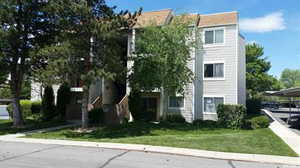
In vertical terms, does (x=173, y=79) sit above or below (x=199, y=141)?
above

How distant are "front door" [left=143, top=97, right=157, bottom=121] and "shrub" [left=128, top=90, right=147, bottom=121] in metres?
1.46

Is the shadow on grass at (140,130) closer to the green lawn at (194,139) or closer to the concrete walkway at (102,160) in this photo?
the green lawn at (194,139)

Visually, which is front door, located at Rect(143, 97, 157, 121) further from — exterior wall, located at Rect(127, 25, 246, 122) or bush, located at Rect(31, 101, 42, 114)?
bush, located at Rect(31, 101, 42, 114)

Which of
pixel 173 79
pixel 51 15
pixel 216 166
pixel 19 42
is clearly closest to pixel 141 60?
pixel 173 79

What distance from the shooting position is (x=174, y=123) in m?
21.3

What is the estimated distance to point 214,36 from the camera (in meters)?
22.8

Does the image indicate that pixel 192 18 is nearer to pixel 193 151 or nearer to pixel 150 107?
pixel 150 107

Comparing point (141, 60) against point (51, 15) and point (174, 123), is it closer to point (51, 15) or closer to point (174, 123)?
point (174, 123)

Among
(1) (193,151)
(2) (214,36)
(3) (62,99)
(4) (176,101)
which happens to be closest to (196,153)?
(1) (193,151)

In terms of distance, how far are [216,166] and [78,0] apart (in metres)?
13.7

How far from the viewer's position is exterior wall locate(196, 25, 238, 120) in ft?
71.8

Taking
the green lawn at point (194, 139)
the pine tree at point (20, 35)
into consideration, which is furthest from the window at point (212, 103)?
the pine tree at point (20, 35)

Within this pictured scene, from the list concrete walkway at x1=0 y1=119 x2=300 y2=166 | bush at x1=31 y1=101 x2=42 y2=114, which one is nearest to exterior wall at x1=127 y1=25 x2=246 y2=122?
concrete walkway at x1=0 y1=119 x2=300 y2=166

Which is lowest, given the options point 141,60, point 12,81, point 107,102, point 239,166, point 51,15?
point 239,166
